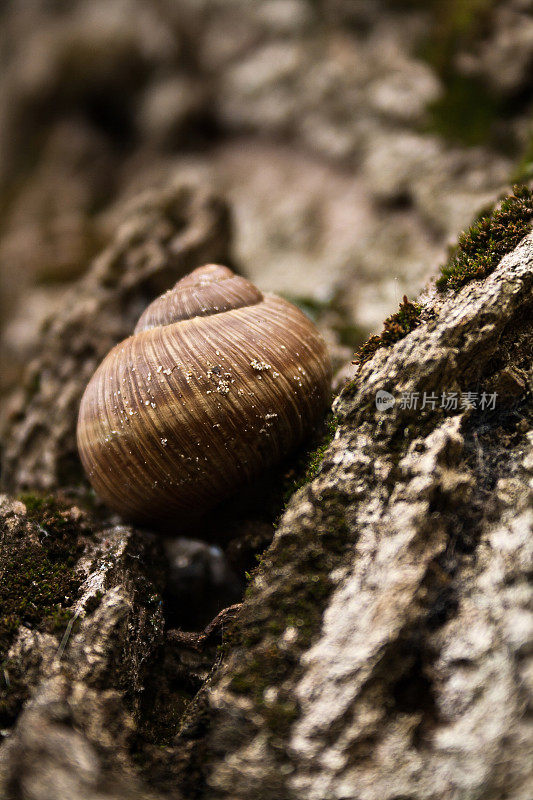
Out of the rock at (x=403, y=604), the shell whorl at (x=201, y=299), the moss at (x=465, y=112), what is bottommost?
the rock at (x=403, y=604)

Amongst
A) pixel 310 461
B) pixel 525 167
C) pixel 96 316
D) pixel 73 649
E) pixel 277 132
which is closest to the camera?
pixel 73 649

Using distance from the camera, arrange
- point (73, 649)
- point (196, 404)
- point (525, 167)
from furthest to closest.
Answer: point (525, 167) < point (196, 404) < point (73, 649)

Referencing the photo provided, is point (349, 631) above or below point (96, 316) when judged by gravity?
below

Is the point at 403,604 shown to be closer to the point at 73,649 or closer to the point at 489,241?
the point at 73,649

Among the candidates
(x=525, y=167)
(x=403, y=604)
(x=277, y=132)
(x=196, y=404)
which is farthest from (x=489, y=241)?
(x=277, y=132)

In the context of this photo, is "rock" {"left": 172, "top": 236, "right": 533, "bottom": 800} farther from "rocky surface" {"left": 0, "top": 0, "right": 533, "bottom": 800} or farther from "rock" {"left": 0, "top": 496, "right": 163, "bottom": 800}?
"rock" {"left": 0, "top": 496, "right": 163, "bottom": 800}

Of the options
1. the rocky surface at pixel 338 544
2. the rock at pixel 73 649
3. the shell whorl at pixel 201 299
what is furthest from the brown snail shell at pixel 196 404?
the rock at pixel 73 649

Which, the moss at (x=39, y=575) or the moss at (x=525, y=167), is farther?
the moss at (x=525, y=167)

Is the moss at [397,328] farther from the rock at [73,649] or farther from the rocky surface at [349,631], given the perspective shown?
the rock at [73,649]
